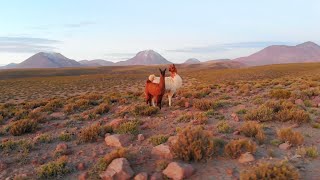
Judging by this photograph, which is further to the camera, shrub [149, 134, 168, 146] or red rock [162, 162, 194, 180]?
shrub [149, 134, 168, 146]

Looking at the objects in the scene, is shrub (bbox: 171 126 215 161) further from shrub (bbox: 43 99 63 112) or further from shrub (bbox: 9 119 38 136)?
shrub (bbox: 43 99 63 112)

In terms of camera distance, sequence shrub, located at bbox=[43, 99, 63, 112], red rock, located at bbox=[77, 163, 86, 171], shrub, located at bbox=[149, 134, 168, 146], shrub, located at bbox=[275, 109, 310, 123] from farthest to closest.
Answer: shrub, located at bbox=[43, 99, 63, 112]
shrub, located at bbox=[275, 109, 310, 123]
shrub, located at bbox=[149, 134, 168, 146]
red rock, located at bbox=[77, 163, 86, 171]

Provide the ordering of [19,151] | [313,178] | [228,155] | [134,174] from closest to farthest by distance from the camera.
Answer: [313,178]
[134,174]
[228,155]
[19,151]

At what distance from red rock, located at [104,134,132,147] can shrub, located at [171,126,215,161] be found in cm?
179

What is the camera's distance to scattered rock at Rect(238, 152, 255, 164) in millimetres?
7053

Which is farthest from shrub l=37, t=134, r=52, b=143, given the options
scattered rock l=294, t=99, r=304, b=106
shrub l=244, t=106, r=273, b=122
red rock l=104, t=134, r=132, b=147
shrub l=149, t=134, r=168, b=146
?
scattered rock l=294, t=99, r=304, b=106

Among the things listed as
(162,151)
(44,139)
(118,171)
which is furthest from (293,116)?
(44,139)

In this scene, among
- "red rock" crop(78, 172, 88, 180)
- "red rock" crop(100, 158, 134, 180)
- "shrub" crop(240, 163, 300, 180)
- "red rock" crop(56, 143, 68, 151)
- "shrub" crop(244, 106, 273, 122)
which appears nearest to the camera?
"shrub" crop(240, 163, 300, 180)

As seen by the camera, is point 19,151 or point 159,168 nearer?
point 159,168

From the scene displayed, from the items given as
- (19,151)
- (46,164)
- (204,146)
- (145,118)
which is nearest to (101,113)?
(145,118)

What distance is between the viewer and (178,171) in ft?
21.3

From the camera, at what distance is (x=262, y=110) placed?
1115 cm

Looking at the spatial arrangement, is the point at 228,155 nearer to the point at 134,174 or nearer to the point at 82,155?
the point at 134,174

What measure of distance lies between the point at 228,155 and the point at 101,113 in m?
8.16
